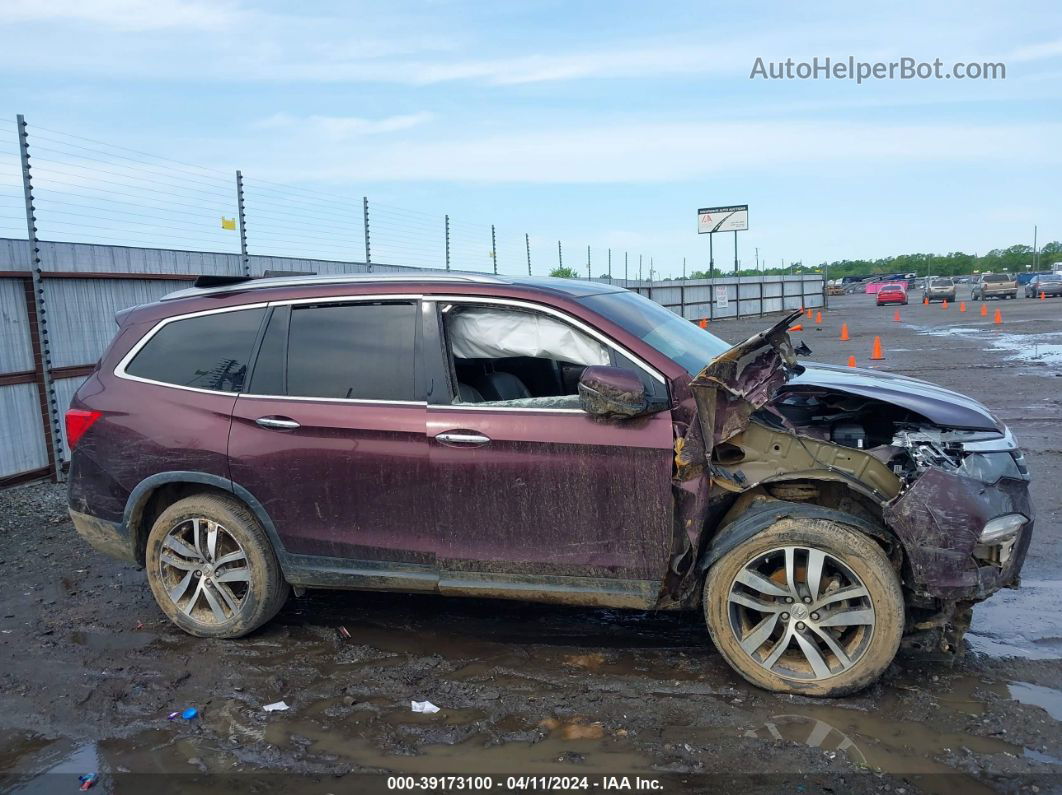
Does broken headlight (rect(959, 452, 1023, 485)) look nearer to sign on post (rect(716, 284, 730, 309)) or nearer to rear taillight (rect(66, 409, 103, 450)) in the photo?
rear taillight (rect(66, 409, 103, 450))

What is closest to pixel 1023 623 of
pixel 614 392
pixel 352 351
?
pixel 614 392

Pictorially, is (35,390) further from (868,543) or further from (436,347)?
(868,543)

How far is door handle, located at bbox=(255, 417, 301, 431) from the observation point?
441 cm

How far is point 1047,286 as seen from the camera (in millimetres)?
47625

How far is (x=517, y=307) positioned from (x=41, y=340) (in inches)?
236

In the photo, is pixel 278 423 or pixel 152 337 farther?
Result: pixel 152 337

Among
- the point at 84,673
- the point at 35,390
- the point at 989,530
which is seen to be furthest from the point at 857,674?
the point at 35,390

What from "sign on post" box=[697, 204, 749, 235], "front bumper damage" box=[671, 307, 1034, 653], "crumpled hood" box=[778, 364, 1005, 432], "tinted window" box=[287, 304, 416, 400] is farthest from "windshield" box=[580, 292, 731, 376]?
"sign on post" box=[697, 204, 749, 235]

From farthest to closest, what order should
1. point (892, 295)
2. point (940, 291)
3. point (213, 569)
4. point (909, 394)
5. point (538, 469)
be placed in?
1. point (940, 291)
2. point (892, 295)
3. point (213, 569)
4. point (909, 394)
5. point (538, 469)

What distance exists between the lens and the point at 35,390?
27.0ft

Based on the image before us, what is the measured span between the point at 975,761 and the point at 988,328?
85.0 ft

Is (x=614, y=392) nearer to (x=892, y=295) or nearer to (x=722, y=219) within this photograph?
(x=892, y=295)

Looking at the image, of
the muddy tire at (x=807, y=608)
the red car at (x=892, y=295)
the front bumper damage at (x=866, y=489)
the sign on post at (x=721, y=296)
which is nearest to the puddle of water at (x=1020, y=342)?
the sign on post at (x=721, y=296)

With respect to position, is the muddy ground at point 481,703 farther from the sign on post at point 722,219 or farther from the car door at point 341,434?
the sign on post at point 722,219
